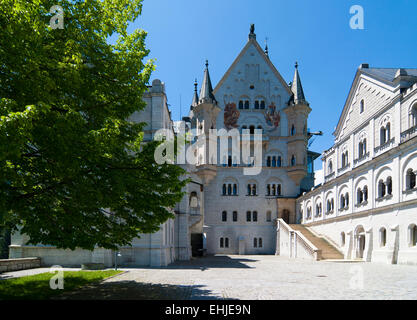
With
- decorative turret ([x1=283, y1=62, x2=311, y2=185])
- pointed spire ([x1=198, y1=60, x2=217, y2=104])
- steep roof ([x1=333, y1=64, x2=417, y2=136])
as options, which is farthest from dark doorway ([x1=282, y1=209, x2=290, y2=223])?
pointed spire ([x1=198, y1=60, x2=217, y2=104])

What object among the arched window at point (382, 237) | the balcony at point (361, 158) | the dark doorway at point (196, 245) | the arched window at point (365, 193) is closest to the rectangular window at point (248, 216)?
the dark doorway at point (196, 245)

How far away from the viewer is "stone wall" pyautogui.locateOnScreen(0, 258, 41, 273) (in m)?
18.9

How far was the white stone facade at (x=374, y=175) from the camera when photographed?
2794 cm

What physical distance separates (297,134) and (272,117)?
4710 millimetres

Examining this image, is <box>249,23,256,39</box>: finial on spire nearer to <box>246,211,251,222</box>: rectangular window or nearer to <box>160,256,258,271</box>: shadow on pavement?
<box>246,211,251,222</box>: rectangular window

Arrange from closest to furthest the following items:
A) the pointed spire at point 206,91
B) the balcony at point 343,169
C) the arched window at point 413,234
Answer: the arched window at point 413,234 → the balcony at point 343,169 → the pointed spire at point 206,91

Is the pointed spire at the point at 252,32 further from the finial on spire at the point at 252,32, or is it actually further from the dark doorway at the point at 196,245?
the dark doorway at the point at 196,245

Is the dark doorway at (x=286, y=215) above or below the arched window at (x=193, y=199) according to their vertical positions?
below

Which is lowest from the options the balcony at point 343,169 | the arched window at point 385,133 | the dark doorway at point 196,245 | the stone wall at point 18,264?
the dark doorway at point 196,245

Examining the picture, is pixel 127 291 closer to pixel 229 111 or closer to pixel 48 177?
pixel 48 177

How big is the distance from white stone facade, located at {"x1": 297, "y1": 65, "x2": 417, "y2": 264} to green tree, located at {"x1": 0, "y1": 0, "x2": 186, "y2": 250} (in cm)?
2177

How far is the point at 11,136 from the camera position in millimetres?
7410

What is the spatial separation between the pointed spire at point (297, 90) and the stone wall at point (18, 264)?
41.7 metres
